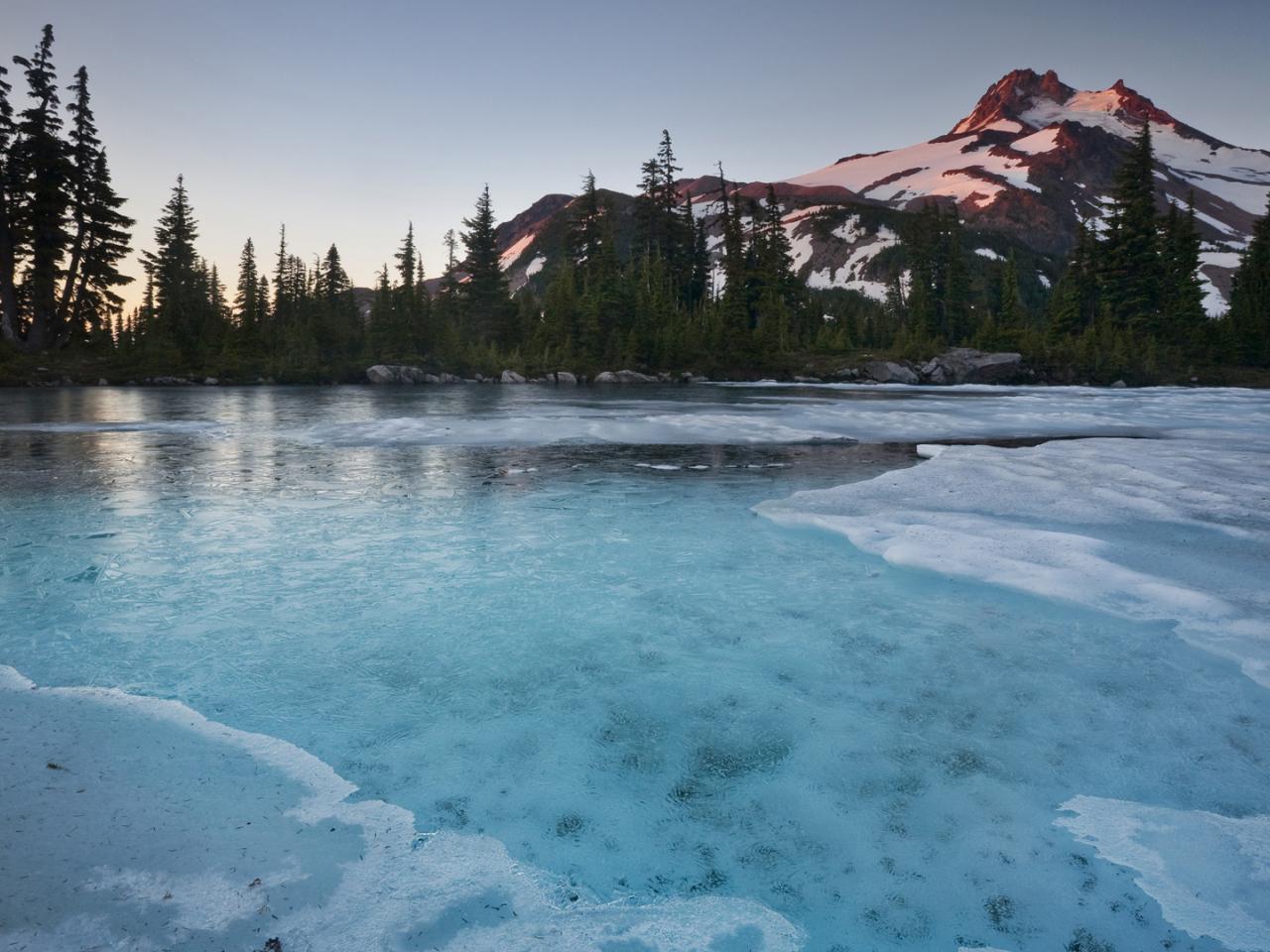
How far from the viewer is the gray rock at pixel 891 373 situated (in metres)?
51.1

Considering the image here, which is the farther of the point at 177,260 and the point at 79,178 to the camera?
the point at 177,260

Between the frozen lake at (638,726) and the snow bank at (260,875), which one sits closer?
the snow bank at (260,875)

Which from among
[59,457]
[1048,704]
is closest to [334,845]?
[1048,704]

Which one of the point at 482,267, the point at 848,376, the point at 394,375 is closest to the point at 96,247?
the point at 394,375

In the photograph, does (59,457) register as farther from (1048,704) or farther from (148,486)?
(1048,704)

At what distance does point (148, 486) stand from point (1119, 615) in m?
11.7

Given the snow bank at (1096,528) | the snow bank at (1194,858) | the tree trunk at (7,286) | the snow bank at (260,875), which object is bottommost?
the snow bank at (1194,858)

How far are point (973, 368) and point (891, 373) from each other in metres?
5.95

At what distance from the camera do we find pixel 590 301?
5609 cm

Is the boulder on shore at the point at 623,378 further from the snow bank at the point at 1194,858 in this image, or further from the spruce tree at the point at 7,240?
the snow bank at the point at 1194,858

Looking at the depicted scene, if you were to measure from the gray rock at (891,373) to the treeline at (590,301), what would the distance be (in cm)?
336

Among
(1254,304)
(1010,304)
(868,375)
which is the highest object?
(1010,304)

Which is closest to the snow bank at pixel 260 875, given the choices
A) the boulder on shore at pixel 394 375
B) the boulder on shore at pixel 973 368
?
the boulder on shore at pixel 394 375

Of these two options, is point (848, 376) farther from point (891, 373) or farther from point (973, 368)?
point (973, 368)
